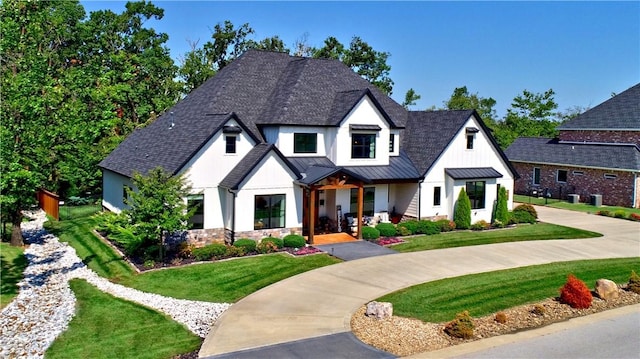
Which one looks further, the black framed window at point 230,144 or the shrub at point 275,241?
the black framed window at point 230,144

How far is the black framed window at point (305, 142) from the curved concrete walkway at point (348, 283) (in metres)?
8.29

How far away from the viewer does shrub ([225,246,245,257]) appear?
22719mm

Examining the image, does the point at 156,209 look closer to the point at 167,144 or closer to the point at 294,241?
the point at 294,241

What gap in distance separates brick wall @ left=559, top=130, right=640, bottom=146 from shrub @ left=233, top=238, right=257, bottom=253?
34.2 m

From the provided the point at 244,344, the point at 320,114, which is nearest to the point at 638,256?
the point at 320,114

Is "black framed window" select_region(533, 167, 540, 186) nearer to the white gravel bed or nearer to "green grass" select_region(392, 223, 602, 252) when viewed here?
"green grass" select_region(392, 223, 602, 252)

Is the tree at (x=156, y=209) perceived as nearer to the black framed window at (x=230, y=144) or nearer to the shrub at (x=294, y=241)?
the black framed window at (x=230, y=144)

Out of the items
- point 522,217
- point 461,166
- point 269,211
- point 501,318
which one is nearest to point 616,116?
point 522,217

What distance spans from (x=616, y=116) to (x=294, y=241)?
34440 millimetres

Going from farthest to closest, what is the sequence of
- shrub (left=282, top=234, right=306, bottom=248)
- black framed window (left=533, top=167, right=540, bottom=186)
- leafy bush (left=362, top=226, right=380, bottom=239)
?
black framed window (left=533, top=167, right=540, bottom=186) < leafy bush (left=362, top=226, right=380, bottom=239) < shrub (left=282, top=234, right=306, bottom=248)

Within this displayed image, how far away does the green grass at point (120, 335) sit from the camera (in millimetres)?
13477

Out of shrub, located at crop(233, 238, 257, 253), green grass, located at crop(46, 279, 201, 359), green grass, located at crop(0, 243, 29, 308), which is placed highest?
shrub, located at crop(233, 238, 257, 253)

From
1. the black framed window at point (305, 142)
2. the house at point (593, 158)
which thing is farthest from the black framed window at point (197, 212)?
the house at point (593, 158)

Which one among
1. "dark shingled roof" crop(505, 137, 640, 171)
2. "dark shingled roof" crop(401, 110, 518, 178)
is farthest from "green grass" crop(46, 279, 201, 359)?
"dark shingled roof" crop(505, 137, 640, 171)
